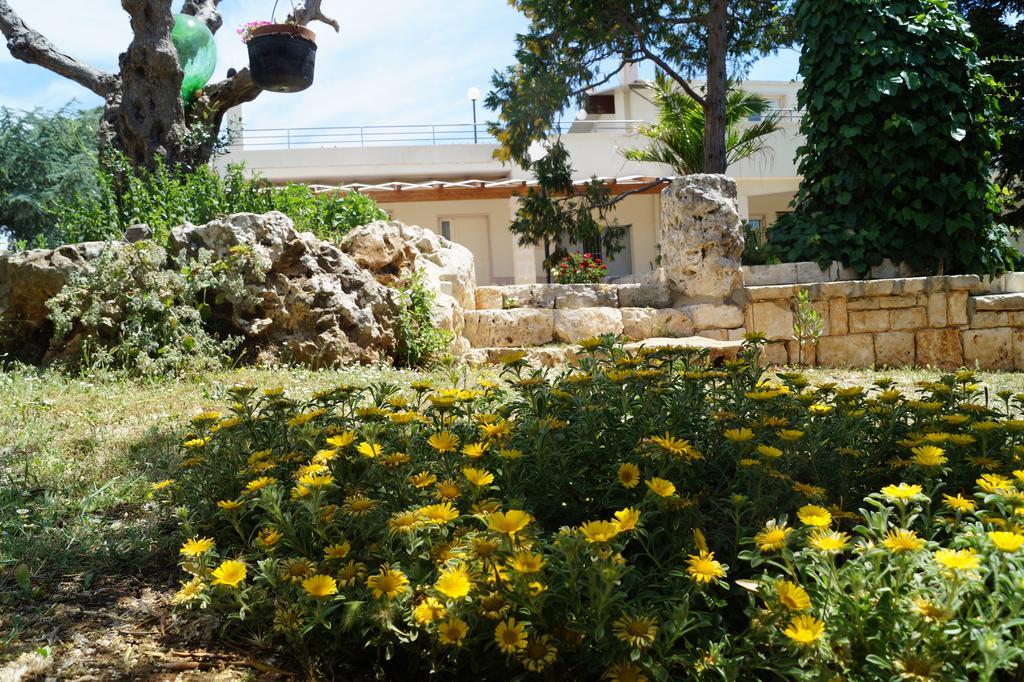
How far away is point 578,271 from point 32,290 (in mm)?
6349

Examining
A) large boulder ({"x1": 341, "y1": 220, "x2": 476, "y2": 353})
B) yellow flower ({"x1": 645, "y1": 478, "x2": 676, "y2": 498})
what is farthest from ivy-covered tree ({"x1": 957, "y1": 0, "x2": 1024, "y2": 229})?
yellow flower ({"x1": 645, "y1": 478, "x2": 676, "y2": 498})

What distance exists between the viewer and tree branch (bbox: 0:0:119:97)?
839 cm

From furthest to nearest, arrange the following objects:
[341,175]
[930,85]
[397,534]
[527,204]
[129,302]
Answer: [341,175], [527,204], [930,85], [129,302], [397,534]

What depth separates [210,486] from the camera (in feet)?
7.08

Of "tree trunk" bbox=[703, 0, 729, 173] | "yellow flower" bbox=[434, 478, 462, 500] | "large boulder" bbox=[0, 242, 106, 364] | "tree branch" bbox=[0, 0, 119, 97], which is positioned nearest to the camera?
"yellow flower" bbox=[434, 478, 462, 500]

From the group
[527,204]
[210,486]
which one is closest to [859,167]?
[527,204]

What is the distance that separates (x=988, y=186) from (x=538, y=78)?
484 cm

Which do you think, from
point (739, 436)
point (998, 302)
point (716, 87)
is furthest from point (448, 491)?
point (716, 87)

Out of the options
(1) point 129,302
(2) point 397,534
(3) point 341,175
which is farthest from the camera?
(3) point 341,175

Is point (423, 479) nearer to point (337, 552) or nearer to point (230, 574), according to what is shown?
point (337, 552)

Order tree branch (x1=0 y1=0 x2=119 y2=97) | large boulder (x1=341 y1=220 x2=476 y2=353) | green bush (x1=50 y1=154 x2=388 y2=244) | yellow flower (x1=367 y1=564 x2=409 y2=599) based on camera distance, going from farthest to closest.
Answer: tree branch (x1=0 y1=0 x2=119 y2=97), green bush (x1=50 y1=154 x2=388 y2=244), large boulder (x1=341 y1=220 x2=476 y2=353), yellow flower (x1=367 y1=564 x2=409 y2=599)

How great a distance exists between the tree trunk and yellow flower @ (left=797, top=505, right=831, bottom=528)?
7.76 m

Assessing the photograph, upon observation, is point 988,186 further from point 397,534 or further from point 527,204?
point 397,534

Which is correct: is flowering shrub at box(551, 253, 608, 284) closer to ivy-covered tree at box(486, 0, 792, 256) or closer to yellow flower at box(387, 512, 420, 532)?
ivy-covered tree at box(486, 0, 792, 256)
